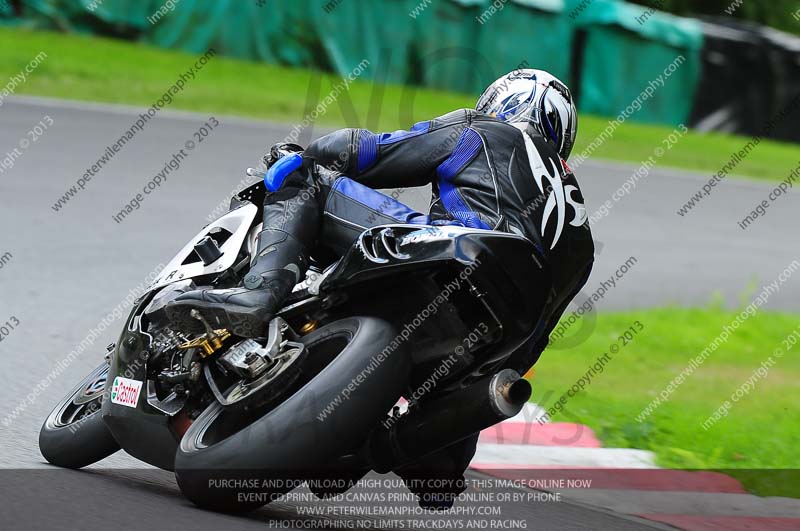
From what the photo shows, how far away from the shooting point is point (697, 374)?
26.7ft

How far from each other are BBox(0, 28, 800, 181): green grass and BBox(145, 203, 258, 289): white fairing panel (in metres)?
11.3

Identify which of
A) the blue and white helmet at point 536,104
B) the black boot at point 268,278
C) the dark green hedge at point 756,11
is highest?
the blue and white helmet at point 536,104

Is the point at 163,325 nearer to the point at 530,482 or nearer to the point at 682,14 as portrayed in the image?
the point at 530,482

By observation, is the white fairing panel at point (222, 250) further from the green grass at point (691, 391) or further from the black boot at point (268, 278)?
the green grass at point (691, 391)

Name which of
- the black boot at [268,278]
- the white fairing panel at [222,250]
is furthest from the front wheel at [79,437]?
the black boot at [268,278]

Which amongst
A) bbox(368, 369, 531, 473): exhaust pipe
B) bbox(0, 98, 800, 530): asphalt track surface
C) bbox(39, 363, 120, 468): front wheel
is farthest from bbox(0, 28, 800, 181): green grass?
bbox(368, 369, 531, 473): exhaust pipe

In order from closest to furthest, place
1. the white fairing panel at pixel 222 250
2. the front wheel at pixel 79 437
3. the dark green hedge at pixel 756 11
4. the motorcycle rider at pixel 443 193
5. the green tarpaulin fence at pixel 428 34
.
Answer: the motorcycle rider at pixel 443 193
the white fairing panel at pixel 222 250
the front wheel at pixel 79 437
the green tarpaulin fence at pixel 428 34
the dark green hedge at pixel 756 11

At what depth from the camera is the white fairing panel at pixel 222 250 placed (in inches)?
174

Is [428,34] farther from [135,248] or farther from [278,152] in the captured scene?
[278,152]

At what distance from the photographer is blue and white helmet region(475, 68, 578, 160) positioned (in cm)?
446

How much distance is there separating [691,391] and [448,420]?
3926 millimetres

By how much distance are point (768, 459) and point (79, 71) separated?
43.4 ft

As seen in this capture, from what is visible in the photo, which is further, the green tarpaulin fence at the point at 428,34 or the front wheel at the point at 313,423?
the green tarpaulin fence at the point at 428,34

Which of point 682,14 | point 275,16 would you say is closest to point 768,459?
point 275,16
